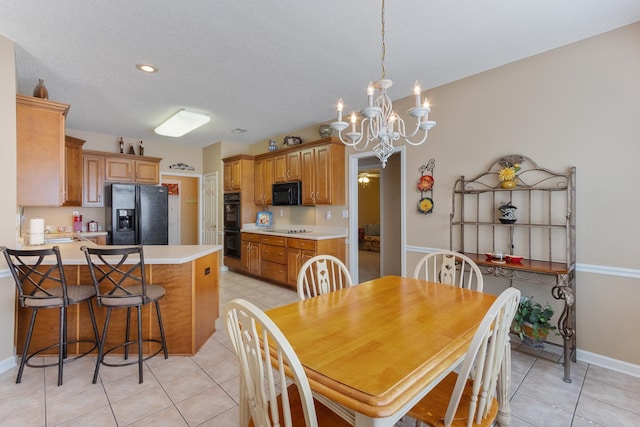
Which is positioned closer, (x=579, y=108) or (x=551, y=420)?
(x=551, y=420)

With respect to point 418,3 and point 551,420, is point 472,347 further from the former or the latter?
point 418,3

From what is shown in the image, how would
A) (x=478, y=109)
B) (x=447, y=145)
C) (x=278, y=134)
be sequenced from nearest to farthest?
(x=478, y=109) → (x=447, y=145) → (x=278, y=134)

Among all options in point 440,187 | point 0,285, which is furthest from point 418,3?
point 0,285

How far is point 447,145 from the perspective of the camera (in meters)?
3.34

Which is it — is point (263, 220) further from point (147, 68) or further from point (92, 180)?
point (147, 68)

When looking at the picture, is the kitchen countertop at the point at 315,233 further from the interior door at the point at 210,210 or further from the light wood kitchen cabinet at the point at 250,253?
the interior door at the point at 210,210

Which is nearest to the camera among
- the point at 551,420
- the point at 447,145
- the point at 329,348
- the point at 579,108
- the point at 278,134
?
the point at 329,348

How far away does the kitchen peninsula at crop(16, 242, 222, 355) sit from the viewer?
253cm

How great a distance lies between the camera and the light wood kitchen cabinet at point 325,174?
4.45 meters

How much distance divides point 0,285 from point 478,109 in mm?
4427

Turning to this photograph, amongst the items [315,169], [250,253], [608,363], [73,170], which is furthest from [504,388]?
[73,170]

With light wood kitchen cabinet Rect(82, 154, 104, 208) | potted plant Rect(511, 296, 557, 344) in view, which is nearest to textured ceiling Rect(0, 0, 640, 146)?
light wood kitchen cabinet Rect(82, 154, 104, 208)

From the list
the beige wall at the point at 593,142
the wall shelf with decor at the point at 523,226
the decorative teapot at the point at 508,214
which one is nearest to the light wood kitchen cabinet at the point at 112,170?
the wall shelf with decor at the point at 523,226

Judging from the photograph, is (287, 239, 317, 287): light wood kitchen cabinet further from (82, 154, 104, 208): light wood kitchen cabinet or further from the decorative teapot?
(82, 154, 104, 208): light wood kitchen cabinet
